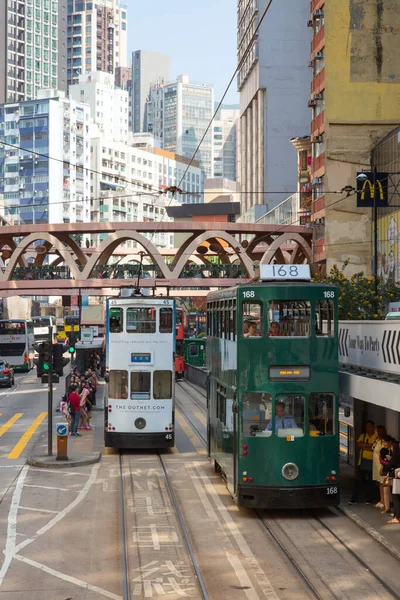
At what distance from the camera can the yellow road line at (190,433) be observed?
3189 cm

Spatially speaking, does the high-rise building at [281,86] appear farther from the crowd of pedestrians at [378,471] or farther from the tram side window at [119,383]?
the crowd of pedestrians at [378,471]

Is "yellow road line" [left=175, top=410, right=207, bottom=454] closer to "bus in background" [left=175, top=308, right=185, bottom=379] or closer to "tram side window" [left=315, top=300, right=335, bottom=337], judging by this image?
"tram side window" [left=315, top=300, right=335, bottom=337]

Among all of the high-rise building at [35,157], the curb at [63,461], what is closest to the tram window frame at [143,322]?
the curb at [63,461]

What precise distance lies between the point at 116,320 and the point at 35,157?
484 feet

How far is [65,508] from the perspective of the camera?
69.6ft

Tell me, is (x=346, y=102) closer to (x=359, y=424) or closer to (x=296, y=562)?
Answer: (x=359, y=424)

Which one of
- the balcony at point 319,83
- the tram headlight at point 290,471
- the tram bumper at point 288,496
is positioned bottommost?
the tram bumper at point 288,496

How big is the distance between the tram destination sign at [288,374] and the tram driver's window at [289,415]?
32 centimetres

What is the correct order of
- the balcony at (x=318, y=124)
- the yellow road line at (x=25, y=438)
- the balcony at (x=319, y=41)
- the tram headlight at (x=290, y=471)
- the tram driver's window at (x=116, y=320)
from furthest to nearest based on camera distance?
1. the balcony at (x=318, y=124)
2. the balcony at (x=319, y=41)
3. the yellow road line at (x=25, y=438)
4. the tram driver's window at (x=116, y=320)
5. the tram headlight at (x=290, y=471)

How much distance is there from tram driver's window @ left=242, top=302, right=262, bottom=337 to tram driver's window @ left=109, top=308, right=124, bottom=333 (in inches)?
381

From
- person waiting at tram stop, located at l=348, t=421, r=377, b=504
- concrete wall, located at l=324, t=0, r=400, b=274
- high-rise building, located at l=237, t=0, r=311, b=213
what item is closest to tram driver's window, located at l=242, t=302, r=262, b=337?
person waiting at tram stop, located at l=348, t=421, r=377, b=504

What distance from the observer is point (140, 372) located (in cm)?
2931

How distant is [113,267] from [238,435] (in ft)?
228

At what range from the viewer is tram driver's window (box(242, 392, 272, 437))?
1942 cm
